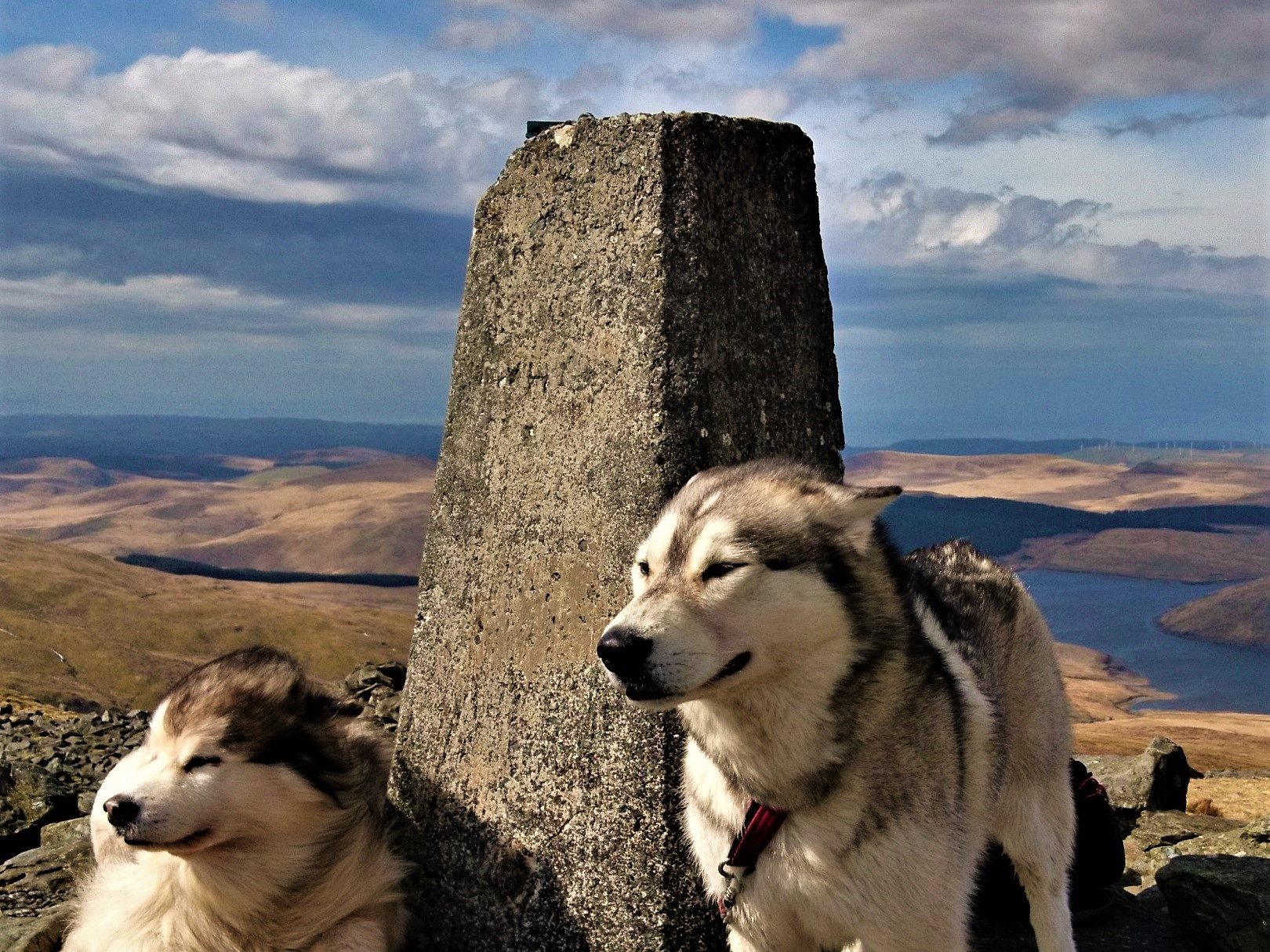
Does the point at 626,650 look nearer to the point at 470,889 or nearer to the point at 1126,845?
the point at 470,889

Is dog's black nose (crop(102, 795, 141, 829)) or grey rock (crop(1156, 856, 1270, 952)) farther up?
dog's black nose (crop(102, 795, 141, 829))

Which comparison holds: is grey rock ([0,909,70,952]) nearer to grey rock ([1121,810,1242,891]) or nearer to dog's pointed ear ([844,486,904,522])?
dog's pointed ear ([844,486,904,522])

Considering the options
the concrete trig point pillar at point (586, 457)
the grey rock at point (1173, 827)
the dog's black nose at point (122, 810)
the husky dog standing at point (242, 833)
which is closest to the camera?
the dog's black nose at point (122, 810)

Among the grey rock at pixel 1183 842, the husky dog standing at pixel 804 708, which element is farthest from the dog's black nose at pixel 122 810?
the grey rock at pixel 1183 842

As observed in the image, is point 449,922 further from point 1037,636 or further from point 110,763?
point 110,763

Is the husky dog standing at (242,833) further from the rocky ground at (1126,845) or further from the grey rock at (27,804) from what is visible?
the grey rock at (27,804)

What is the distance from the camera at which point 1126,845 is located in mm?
10391

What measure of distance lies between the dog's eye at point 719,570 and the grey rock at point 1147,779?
8.08 metres

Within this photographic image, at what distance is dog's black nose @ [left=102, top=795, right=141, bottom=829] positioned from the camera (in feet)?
18.3

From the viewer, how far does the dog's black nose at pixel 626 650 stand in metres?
4.36

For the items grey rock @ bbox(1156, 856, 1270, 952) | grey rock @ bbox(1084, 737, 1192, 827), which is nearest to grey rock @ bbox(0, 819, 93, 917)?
grey rock @ bbox(1156, 856, 1270, 952)

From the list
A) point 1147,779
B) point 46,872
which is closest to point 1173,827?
point 1147,779

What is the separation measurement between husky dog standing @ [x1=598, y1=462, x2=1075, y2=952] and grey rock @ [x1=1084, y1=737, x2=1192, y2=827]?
22.9ft

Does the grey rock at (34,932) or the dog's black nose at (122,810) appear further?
the grey rock at (34,932)
